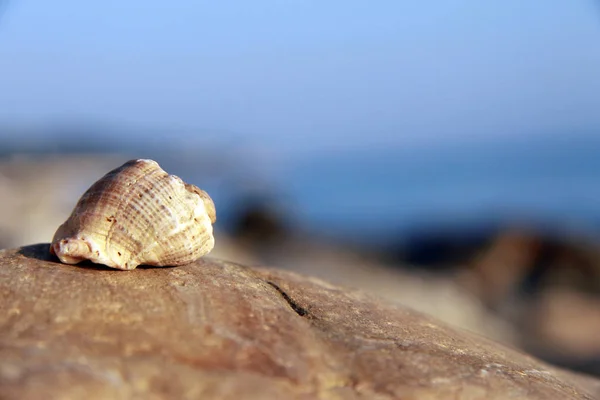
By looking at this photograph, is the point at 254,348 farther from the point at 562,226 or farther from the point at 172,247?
the point at 562,226

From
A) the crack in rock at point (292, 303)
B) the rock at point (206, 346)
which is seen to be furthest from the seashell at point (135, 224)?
the crack in rock at point (292, 303)

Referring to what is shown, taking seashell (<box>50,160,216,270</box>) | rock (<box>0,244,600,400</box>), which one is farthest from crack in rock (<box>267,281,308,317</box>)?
seashell (<box>50,160,216,270</box>)

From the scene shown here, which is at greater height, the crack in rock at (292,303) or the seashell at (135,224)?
the seashell at (135,224)

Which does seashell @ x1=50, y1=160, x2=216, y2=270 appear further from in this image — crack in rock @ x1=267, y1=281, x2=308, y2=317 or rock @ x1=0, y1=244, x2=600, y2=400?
crack in rock @ x1=267, y1=281, x2=308, y2=317

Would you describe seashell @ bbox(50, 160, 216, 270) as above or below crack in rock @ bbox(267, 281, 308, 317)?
above

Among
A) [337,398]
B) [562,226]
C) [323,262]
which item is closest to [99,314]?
[337,398]

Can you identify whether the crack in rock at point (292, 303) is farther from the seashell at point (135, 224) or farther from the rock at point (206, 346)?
the seashell at point (135, 224)

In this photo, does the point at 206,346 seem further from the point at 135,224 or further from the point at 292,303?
the point at 135,224
